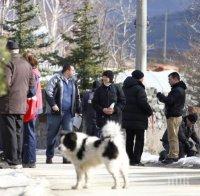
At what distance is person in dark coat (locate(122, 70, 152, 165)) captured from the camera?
14805 mm

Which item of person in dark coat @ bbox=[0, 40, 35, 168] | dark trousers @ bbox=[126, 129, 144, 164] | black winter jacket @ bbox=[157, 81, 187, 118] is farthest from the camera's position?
dark trousers @ bbox=[126, 129, 144, 164]

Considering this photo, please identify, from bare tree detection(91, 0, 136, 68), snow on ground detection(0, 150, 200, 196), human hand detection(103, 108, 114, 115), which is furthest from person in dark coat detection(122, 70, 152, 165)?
bare tree detection(91, 0, 136, 68)

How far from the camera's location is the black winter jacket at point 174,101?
1465 cm

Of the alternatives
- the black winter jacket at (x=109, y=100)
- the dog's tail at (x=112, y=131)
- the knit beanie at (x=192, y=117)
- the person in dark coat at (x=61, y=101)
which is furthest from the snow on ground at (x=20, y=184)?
the knit beanie at (x=192, y=117)

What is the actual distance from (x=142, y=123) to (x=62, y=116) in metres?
1.63

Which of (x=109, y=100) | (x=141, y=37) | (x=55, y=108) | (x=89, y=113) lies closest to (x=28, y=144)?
(x=55, y=108)

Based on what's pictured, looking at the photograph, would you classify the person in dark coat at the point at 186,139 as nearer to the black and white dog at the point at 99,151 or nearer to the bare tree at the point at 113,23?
the black and white dog at the point at 99,151

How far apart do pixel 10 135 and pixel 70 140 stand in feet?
5.57

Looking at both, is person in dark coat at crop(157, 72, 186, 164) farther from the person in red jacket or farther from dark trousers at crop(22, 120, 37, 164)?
dark trousers at crop(22, 120, 37, 164)

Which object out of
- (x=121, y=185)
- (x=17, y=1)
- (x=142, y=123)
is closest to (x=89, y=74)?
(x=17, y=1)

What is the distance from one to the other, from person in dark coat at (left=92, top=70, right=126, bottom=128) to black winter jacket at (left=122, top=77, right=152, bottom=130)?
0.76 feet

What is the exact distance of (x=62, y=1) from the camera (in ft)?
159

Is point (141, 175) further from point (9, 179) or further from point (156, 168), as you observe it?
point (9, 179)

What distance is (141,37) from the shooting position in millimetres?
17781
